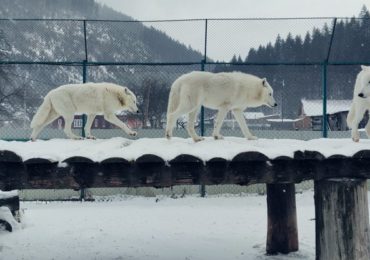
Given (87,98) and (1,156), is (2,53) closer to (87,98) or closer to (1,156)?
(87,98)

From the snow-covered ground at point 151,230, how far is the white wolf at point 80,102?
1576 millimetres

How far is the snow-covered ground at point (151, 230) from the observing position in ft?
20.5

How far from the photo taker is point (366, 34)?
38.9 feet

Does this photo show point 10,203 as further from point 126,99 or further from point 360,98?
point 360,98

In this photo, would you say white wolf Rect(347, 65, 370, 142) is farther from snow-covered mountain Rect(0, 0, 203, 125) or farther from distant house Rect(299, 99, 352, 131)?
snow-covered mountain Rect(0, 0, 203, 125)

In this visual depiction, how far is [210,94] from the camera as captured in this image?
19.0ft

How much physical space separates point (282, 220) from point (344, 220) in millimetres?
2011

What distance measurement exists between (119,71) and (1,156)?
7174mm

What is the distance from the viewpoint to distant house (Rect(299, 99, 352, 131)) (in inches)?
432

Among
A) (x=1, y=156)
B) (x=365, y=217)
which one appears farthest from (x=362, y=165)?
(x=1, y=156)

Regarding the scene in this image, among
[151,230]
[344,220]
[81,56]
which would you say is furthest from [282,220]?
[81,56]

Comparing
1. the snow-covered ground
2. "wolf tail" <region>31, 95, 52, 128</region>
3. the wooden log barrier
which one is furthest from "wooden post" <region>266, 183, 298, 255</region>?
the wooden log barrier

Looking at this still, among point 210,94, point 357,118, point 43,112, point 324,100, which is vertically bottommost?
point 357,118

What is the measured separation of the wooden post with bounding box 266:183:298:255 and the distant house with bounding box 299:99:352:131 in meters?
5.13
